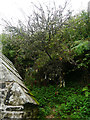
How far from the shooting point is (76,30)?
5.39m

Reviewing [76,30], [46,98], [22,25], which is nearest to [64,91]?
[46,98]

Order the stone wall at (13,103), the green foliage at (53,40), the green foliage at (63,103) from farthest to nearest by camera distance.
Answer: the green foliage at (53,40) < the green foliage at (63,103) < the stone wall at (13,103)

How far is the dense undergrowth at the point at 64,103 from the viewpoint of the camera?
3550 millimetres

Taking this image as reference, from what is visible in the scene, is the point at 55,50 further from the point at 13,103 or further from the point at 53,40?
the point at 13,103

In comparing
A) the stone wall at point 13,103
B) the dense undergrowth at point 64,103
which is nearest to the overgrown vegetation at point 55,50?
the dense undergrowth at point 64,103

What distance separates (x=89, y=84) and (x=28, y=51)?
3.25 meters

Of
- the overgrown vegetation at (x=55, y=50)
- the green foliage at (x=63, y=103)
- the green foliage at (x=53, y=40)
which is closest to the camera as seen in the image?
the green foliage at (x=63, y=103)

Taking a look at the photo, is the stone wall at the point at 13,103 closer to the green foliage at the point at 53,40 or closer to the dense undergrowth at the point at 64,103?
the dense undergrowth at the point at 64,103

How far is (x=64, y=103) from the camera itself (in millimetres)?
4219

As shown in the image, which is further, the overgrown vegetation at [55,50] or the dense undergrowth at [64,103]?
the overgrown vegetation at [55,50]

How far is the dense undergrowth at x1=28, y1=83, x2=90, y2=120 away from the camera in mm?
3550

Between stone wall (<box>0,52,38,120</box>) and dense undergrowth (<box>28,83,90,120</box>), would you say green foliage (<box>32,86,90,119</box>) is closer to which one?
dense undergrowth (<box>28,83,90,120</box>)

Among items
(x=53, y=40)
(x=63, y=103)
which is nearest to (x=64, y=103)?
(x=63, y=103)

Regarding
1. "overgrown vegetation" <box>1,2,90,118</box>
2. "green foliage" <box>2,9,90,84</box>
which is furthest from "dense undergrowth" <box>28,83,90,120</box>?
"green foliage" <box>2,9,90,84</box>
